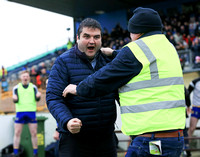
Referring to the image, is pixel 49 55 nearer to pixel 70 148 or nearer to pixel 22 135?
pixel 22 135


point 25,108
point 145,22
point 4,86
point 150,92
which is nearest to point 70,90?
point 150,92

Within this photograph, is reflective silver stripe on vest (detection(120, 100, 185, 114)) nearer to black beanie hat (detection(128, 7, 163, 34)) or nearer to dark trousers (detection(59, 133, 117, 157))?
black beanie hat (detection(128, 7, 163, 34))

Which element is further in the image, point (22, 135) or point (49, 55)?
point (49, 55)

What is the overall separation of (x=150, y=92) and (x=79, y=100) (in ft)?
3.05

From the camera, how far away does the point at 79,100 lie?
3.05m

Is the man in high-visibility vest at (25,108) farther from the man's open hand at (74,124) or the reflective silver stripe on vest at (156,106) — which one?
the reflective silver stripe on vest at (156,106)

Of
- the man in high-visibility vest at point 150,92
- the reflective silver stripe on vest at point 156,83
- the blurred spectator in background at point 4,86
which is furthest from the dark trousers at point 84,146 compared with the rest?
the blurred spectator in background at point 4,86

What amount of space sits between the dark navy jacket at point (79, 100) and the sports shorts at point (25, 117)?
6562 millimetres

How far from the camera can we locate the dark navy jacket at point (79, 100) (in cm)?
299

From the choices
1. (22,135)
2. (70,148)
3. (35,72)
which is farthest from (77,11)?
(70,148)

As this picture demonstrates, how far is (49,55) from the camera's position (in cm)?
2445

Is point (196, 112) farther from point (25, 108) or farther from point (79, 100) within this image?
point (79, 100)

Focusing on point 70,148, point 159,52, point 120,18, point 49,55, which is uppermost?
point 120,18

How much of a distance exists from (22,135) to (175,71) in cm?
838
